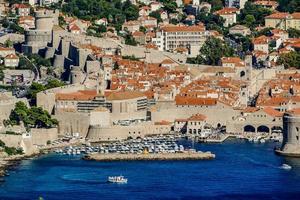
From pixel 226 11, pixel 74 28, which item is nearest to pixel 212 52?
pixel 74 28

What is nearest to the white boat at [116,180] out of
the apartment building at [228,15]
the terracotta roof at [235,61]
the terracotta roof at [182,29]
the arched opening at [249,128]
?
the arched opening at [249,128]

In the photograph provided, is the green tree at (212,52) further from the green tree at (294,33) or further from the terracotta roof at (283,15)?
the terracotta roof at (283,15)

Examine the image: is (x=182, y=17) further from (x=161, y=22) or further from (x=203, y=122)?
(x=203, y=122)

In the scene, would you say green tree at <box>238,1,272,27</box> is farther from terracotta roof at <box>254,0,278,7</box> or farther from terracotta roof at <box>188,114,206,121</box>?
terracotta roof at <box>188,114,206,121</box>

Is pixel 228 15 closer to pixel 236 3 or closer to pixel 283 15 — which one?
pixel 283 15

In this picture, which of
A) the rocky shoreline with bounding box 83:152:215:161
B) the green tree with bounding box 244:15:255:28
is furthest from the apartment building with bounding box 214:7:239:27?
the rocky shoreline with bounding box 83:152:215:161

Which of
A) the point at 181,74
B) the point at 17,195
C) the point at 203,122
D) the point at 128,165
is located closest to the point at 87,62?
the point at 181,74
